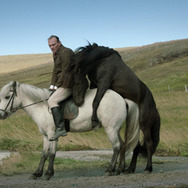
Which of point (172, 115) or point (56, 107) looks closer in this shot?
point (56, 107)

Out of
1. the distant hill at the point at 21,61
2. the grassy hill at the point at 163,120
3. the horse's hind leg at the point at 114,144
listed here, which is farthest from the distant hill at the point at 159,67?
the horse's hind leg at the point at 114,144

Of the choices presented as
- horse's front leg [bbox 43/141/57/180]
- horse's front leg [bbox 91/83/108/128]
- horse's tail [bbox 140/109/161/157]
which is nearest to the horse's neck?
horse's front leg [bbox 43/141/57/180]

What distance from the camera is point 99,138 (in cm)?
1620

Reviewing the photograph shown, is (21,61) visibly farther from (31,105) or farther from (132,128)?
(132,128)

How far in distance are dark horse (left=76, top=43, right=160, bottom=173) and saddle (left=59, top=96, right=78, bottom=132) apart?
416 millimetres

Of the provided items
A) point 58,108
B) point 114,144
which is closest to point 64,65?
point 58,108

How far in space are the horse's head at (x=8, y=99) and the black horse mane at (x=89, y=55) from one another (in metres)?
1.49

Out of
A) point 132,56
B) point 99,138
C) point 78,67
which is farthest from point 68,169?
point 132,56

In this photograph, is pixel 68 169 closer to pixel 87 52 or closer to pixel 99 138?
pixel 87 52

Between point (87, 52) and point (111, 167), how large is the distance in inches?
102

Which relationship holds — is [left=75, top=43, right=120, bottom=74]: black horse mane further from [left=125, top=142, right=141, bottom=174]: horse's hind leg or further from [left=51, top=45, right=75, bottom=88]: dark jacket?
[left=125, top=142, right=141, bottom=174]: horse's hind leg

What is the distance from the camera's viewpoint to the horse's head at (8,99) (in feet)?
28.5

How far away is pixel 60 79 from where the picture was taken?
8.69 m

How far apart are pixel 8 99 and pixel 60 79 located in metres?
1.21
